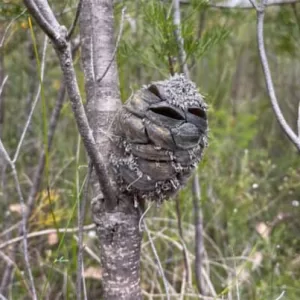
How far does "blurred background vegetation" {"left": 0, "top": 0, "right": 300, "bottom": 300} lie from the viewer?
40.6 inches

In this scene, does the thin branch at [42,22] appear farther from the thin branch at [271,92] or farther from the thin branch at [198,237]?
the thin branch at [198,237]

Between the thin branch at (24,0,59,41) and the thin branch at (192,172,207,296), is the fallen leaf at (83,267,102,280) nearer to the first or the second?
the thin branch at (192,172,207,296)

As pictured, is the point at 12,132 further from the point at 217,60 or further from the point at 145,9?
the point at 145,9

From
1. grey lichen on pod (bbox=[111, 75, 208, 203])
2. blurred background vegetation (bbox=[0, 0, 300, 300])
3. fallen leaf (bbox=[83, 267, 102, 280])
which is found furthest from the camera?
A: fallen leaf (bbox=[83, 267, 102, 280])

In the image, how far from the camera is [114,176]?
2.17 feet

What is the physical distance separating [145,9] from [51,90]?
1330mm

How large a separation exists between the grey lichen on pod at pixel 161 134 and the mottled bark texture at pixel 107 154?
42 mm

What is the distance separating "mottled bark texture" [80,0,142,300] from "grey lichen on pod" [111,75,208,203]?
0.14 ft

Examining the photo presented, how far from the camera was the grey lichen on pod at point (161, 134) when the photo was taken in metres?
0.59

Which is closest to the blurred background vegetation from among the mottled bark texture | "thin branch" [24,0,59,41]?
the mottled bark texture

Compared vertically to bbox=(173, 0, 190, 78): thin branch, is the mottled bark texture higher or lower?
lower

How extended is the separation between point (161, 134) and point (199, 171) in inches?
22.1

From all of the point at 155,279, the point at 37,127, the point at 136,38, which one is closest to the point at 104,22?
the point at 155,279

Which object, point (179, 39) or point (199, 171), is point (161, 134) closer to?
point (179, 39)
